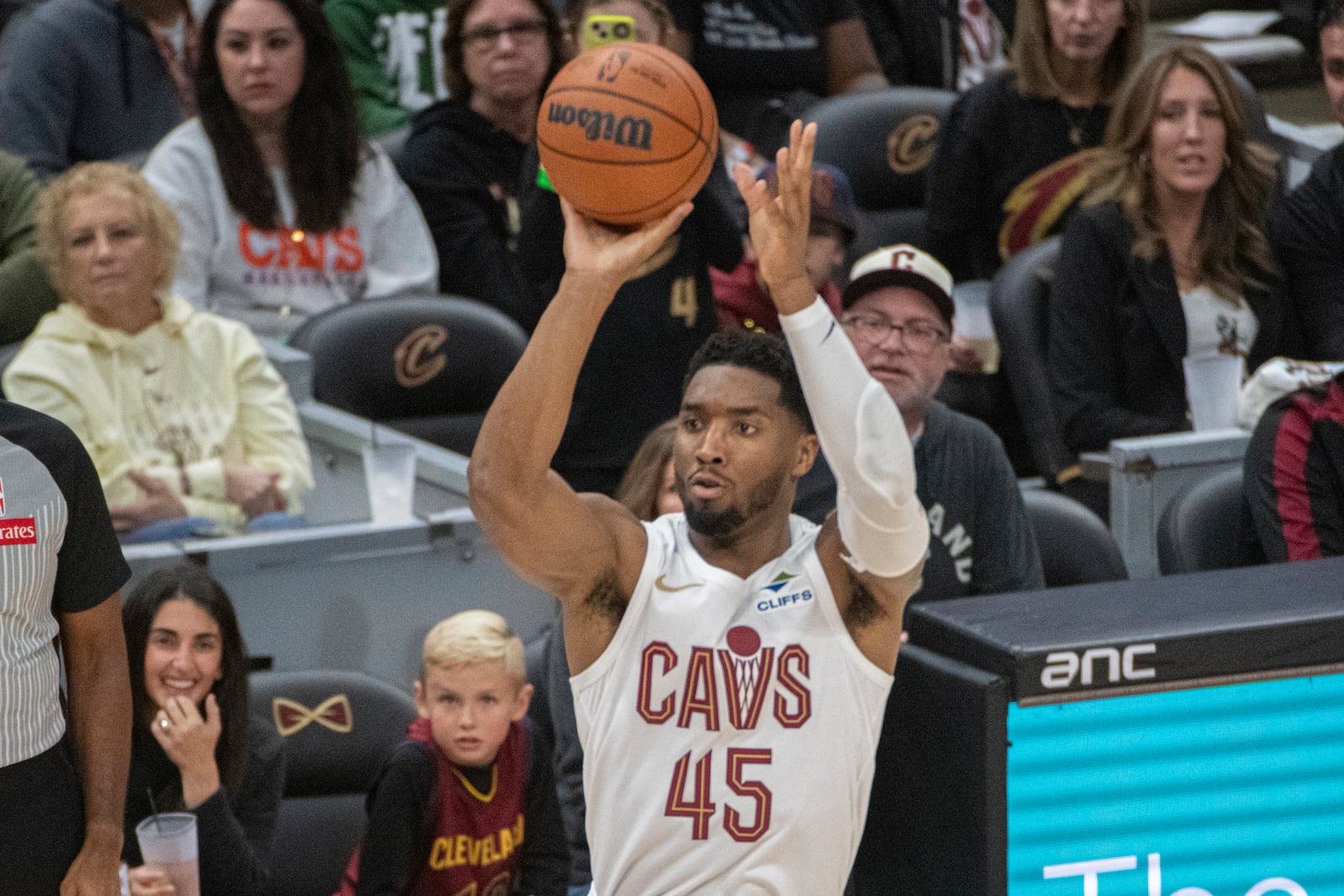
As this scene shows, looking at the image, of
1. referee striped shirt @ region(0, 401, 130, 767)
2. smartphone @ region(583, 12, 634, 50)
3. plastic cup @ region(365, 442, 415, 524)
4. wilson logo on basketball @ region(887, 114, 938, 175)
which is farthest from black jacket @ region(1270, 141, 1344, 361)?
referee striped shirt @ region(0, 401, 130, 767)

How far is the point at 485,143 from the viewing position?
19.8 feet

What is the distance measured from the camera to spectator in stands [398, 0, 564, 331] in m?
5.94

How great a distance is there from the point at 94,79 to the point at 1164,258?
3465 millimetres

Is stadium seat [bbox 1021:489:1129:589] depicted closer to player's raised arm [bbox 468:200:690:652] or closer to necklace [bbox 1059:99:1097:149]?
player's raised arm [bbox 468:200:690:652]

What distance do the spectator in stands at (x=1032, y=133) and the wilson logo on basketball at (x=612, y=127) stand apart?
11.1 feet

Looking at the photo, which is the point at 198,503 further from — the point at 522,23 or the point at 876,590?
the point at 876,590

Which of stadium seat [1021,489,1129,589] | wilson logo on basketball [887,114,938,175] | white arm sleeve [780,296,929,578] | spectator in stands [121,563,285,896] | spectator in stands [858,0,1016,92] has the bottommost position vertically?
spectator in stands [121,563,285,896]

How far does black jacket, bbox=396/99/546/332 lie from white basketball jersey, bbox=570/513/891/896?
316 centimetres

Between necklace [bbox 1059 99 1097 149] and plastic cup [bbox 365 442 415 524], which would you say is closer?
plastic cup [bbox 365 442 415 524]

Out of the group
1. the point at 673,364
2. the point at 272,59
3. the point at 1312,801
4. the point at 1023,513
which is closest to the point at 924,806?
the point at 1312,801

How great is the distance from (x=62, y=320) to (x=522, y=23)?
1899mm

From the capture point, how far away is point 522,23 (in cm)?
592

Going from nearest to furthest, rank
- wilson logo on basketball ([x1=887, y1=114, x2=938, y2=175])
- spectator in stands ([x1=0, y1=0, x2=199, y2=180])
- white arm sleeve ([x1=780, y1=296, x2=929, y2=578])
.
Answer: white arm sleeve ([x1=780, y1=296, x2=929, y2=578]) < spectator in stands ([x1=0, y1=0, x2=199, y2=180]) < wilson logo on basketball ([x1=887, y1=114, x2=938, y2=175])

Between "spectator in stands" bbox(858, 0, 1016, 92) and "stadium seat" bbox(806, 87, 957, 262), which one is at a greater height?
"spectator in stands" bbox(858, 0, 1016, 92)
